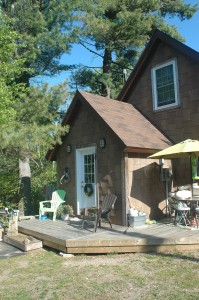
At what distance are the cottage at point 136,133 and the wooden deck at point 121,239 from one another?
102cm

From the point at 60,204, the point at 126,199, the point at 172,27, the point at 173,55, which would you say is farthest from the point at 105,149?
the point at 172,27

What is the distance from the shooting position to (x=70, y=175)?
10.4 m

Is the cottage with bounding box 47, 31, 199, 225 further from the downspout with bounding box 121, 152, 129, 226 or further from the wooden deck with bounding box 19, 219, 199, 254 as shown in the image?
the wooden deck with bounding box 19, 219, 199, 254

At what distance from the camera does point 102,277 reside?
5.27 m

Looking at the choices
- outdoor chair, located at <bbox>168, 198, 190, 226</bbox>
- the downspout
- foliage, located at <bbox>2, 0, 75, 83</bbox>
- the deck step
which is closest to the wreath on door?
the downspout

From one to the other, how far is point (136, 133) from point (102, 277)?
4779mm

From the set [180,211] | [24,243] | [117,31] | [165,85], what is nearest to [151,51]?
Answer: [165,85]

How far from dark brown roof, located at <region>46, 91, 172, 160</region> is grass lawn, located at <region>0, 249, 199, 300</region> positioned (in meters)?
3.01

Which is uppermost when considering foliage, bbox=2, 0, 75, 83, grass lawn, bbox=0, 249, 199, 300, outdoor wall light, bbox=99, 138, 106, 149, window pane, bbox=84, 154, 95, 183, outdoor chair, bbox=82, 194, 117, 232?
foliage, bbox=2, 0, 75, 83

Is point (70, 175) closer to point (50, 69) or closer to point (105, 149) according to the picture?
point (105, 149)

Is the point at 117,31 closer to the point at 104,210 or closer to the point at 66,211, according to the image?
the point at 66,211

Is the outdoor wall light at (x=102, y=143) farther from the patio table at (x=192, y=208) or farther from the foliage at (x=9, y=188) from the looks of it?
the foliage at (x=9, y=188)

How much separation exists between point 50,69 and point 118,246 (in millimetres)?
10819

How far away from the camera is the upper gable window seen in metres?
10.5
